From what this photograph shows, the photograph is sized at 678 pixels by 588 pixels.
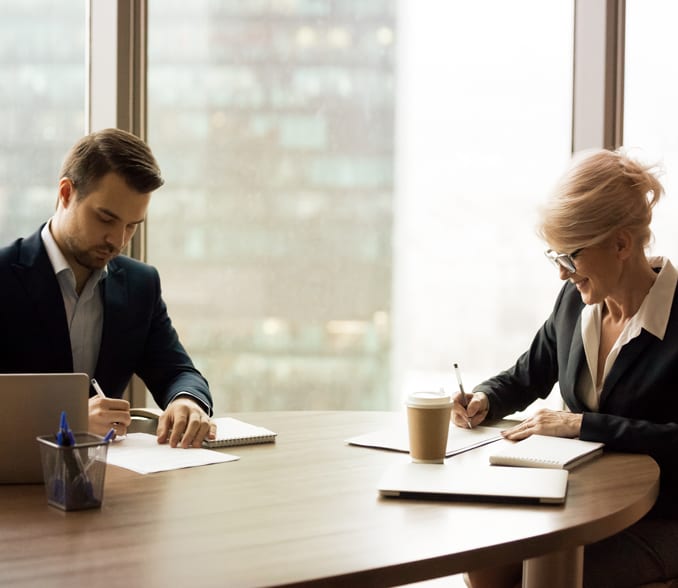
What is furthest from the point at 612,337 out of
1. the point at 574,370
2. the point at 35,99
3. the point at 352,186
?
the point at 35,99

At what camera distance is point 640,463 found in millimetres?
1738

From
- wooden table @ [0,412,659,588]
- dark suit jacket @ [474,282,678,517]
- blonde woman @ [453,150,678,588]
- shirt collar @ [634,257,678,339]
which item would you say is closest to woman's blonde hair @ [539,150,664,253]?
blonde woman @ [453,150,678,588]

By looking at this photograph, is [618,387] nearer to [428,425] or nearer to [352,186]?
[428,425]

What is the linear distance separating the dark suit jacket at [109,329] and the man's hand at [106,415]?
303mm

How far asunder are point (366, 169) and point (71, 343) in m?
1.36

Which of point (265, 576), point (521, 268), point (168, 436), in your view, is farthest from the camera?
point (521, 268)

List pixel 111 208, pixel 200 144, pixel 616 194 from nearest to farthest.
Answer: pixel 616 194 < pixel 111 208 < pixel 200 144

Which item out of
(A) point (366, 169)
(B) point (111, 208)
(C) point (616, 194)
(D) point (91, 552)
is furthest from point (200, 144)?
(D) point (91, 552)

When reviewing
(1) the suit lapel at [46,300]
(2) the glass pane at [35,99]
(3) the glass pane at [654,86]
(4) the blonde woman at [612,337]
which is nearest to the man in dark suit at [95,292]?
(1) the suit lapel at [46,300]

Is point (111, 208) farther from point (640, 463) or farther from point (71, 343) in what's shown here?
point (640, 463)

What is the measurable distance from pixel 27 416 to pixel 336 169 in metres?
1.88

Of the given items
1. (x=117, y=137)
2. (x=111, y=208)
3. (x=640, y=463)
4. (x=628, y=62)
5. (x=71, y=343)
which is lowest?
(x=640, y=463)

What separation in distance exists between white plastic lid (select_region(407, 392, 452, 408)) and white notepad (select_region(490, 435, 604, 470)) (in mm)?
142

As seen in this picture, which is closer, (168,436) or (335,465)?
(335,465)
